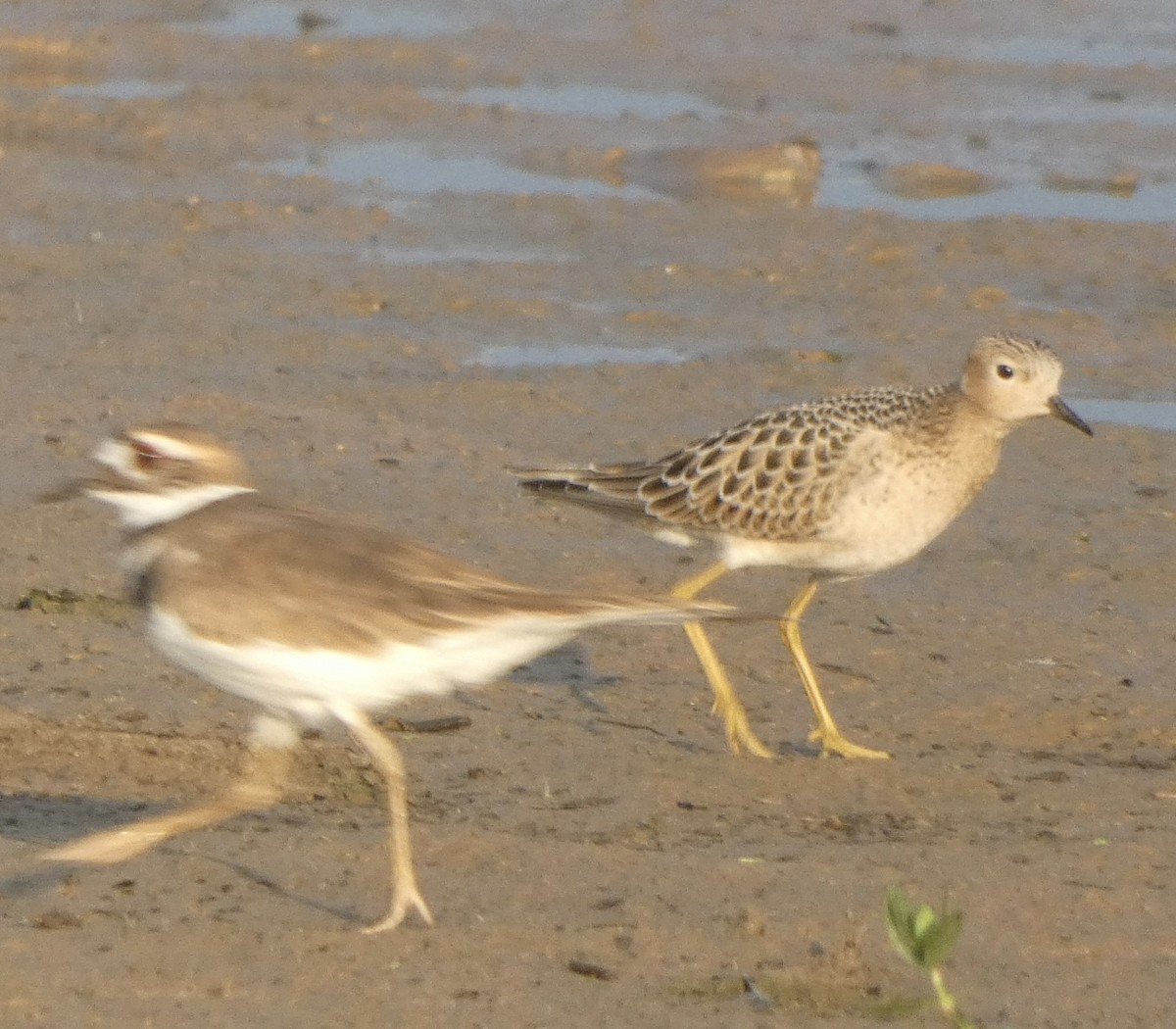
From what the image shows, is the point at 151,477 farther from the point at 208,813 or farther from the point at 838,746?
the point at 838,746

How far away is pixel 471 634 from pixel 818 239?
8635mm

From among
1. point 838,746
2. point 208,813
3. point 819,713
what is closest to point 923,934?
point 208,813

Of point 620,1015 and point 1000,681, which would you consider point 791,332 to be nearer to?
point 1000,681

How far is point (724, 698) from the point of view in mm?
7621

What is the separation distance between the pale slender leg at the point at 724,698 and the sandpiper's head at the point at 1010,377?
41.5 inches

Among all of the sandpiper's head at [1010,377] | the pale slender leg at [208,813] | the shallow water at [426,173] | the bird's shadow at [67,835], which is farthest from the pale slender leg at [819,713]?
the shallow water at [426,173]

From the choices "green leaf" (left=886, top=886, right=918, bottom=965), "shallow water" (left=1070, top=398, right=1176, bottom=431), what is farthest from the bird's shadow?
"shallow water" (left=1070, top=398, right=1176, bottom=431)

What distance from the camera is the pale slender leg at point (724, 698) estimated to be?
295 inches


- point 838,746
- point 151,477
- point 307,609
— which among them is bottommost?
point 838,746

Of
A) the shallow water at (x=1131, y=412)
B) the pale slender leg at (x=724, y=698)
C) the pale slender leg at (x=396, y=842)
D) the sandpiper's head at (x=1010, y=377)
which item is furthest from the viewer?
the shallow water at (x=1131, y=412)

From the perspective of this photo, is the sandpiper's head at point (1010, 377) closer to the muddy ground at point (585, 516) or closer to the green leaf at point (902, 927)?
the muddy ground at point (585, 516)

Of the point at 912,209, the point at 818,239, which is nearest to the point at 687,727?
the point at 818,239

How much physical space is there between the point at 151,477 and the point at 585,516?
4.06 m

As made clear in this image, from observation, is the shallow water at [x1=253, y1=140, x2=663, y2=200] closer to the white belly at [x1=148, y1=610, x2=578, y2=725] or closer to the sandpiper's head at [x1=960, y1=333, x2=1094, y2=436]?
the sandpiper's head at [x1=960, y1=333, x2=1094, y2=436]
